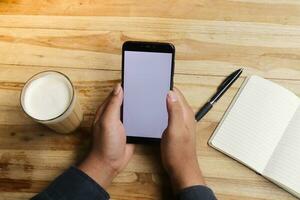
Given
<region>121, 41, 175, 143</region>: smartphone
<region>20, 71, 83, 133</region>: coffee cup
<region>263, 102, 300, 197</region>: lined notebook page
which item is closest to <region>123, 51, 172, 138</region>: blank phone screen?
<region>121, 41, 175, 143</region>: smartphone

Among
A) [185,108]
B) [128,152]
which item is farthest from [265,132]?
[128,152]

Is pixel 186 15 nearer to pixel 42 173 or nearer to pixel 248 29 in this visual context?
pixel 248 29

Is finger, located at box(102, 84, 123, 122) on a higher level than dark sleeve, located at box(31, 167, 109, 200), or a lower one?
higher

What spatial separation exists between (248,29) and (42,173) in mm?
490

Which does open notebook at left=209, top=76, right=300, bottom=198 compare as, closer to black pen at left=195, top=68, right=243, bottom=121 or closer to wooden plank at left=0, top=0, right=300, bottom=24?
black pen at left=195, top=68, right=243, bottom=121

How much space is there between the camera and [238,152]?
77 cm

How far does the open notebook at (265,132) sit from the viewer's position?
0.76 meters

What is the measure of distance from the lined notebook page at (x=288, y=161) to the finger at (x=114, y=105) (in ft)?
0.95

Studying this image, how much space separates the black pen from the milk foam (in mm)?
245

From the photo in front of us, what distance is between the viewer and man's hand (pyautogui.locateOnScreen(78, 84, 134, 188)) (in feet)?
2.51

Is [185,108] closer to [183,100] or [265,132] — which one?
[183,100]

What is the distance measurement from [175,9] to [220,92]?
0.66 ft

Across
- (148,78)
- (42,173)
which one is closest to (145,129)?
(148,78)

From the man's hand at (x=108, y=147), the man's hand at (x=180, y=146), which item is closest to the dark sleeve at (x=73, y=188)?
the man's hand at (x=108, y=147)
